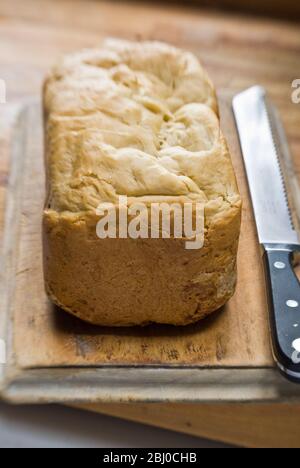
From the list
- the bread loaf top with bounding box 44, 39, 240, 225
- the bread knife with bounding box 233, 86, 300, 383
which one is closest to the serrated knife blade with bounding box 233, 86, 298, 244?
the bread knife with bounding box 233, 86, 300, 383

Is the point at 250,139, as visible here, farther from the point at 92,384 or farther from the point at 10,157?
the point at 92,384

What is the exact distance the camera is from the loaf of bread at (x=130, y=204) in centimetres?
108

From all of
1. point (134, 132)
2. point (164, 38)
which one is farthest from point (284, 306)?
point (164, 38)

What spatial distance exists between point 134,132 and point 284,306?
15.0 inches

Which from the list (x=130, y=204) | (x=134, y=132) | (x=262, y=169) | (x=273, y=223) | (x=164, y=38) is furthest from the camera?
(x=164, y=38)

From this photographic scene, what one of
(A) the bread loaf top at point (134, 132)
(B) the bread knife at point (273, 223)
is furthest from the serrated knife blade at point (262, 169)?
(A) the bread loaf top at point (134, 132)

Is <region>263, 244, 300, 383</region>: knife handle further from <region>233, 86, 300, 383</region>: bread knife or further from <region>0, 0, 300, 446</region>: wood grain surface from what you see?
<region>0, 0, 300, 446</region>: wood grain surface

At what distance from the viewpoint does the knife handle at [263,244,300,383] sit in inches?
40.8

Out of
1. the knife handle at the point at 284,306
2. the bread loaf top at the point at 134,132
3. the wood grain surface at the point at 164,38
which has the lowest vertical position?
the knife handle at the point at 284,306

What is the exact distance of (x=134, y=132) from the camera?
3.88 feet

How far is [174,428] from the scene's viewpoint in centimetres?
114

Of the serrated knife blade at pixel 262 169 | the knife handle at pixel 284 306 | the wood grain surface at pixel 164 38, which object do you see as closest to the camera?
the knife handle at pixel 284 306

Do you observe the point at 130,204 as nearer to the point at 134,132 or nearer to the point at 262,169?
the point at 134,132

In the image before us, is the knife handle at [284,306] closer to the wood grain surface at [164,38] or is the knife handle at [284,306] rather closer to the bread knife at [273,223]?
the bread knife at [273,223]
